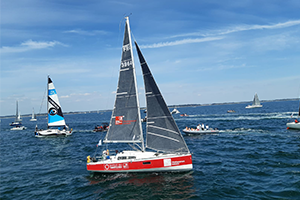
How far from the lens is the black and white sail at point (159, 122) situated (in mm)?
20250

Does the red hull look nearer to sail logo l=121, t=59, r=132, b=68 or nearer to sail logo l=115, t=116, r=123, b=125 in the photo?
sail logo l=115, t=116, r=123, b=125

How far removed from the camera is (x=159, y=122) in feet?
67.8

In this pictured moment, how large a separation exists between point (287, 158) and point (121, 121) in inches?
770

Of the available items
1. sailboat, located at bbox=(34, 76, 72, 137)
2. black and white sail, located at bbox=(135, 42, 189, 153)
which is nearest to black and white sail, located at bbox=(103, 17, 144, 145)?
black and white sail, located at bbox=(135, 42, 189, 153)

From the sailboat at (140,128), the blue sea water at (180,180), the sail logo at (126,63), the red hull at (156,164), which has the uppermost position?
the sail logo at (126,63)

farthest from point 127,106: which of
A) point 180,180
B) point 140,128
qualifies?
point 180,180

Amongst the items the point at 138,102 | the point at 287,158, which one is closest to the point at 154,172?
the point at 138,102

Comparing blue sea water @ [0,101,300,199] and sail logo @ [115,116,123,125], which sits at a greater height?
sail logo @ [115,116,123,125]

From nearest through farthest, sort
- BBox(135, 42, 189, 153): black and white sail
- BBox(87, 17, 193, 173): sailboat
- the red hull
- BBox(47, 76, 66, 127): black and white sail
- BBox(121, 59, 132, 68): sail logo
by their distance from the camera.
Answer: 1. the red hull
2. BBox(87, 17, 193, 173): sailboat
3. BBox(135, 42, 189, 153): black and white sail
4. BBox(121, 59, 132, 68): sail logo
5. BBox(47, 76, 66, 127): black and white sail

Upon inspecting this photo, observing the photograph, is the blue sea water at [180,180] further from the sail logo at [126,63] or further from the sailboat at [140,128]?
the sail logo at [126,63]

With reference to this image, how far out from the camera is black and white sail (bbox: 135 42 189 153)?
20.2 meters

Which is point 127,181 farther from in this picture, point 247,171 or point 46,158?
point 46,158

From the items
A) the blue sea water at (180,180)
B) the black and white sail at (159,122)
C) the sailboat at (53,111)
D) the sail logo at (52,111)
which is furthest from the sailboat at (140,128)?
the sail logo at (52,111)

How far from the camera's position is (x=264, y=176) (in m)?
19.0
